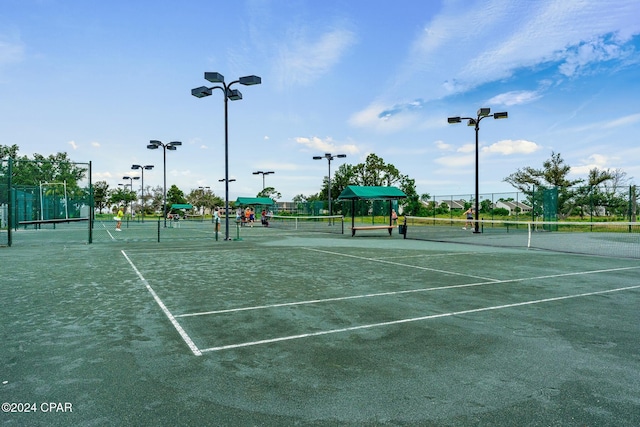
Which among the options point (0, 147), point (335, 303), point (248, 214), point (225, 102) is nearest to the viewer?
point (335, 303)

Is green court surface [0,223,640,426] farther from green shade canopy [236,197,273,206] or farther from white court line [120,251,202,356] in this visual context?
green shade canopy [236,197,273,206]

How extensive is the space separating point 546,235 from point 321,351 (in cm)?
2459

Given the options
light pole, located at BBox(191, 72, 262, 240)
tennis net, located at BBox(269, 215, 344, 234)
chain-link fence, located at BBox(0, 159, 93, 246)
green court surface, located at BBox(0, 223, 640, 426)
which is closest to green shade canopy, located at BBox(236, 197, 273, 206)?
tennis net, located at BBox(269, 215, 344, 234)

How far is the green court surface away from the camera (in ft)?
10.4

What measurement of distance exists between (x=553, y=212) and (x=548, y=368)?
2926cm

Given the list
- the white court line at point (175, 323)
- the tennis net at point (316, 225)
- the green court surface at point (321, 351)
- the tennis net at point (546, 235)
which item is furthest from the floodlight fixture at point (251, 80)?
the white court line at point (175, 323)

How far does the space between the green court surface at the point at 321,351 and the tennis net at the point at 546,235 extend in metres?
9.68

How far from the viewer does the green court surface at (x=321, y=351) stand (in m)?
3.18

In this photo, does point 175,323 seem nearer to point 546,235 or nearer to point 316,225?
point 546,235

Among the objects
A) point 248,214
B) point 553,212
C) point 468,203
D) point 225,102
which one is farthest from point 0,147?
point 553,212

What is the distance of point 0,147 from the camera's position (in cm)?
7144

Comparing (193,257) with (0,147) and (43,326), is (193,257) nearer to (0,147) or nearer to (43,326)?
(43,326)

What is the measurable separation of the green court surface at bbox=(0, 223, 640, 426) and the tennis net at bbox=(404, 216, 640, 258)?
381 inches

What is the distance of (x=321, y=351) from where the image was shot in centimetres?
448
